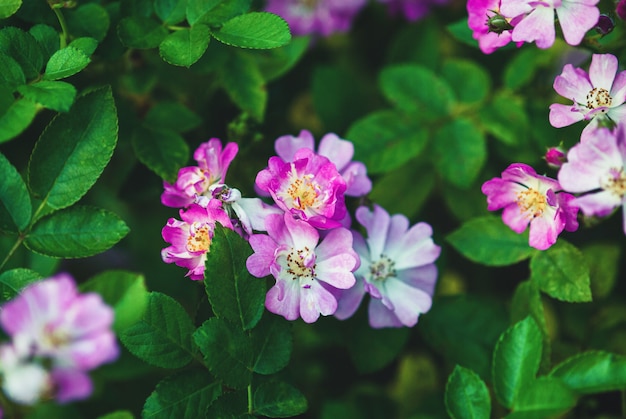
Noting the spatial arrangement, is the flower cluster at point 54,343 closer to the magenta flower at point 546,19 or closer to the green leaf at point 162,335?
the green leaf at point 162,335

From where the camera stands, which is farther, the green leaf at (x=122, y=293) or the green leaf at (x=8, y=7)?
the green leaf at (x=8, y=7)

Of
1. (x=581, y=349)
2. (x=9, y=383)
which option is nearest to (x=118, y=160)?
(x=9, y=383)

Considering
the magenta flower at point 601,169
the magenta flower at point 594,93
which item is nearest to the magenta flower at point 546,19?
the magenta flower at point 594,93

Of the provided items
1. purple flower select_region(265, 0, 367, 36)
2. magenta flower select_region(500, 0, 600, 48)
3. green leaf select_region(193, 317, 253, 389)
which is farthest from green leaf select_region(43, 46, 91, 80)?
purple flower select_region(265, 0, 367, 36)

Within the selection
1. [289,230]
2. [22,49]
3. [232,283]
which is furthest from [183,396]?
[22,49]

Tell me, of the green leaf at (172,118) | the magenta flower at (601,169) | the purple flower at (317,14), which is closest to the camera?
the magenta flower at (601,169)

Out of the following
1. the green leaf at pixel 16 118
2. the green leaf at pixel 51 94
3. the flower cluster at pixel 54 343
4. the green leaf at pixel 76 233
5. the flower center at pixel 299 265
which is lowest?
the flower center at pixel 299 265

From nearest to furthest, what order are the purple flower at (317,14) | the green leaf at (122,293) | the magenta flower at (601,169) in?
1. the green leaf at (122,293)
2. the magenta flower at (601,169)
3. the purple flower at (317,14)
